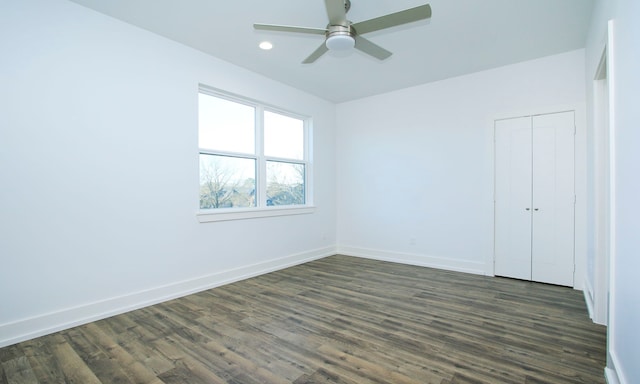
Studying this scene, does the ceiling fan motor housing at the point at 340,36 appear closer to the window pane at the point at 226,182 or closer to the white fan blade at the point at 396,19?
the white fan blade at the point at 396,19

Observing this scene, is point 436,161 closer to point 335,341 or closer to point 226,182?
point 226,182

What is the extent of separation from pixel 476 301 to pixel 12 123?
4491 millimetres

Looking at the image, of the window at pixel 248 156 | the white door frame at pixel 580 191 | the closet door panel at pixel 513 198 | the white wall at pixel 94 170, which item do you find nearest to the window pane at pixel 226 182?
the window at pixel 248 156

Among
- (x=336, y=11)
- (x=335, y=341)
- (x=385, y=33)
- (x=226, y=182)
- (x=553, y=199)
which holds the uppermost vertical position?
(x=385, y=33)

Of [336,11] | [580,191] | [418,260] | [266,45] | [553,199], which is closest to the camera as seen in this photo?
[336,11]

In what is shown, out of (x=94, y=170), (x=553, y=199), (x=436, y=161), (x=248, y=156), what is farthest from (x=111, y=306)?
(x=553, y=199)

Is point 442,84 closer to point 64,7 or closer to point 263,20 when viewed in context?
point 263,20

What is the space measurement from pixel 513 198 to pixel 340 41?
10.5 feet

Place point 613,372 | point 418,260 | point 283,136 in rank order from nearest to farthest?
point 613,372 < point 418,260 < point 283,136

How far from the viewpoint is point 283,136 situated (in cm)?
503

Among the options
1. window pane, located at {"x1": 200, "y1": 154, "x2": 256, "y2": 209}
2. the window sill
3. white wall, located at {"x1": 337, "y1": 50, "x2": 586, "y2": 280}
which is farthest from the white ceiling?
the window sill

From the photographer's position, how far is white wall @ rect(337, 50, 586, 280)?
3.92 metres

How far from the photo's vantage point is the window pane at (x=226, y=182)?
3.85m

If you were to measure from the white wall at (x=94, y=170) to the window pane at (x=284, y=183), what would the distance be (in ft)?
3.36
